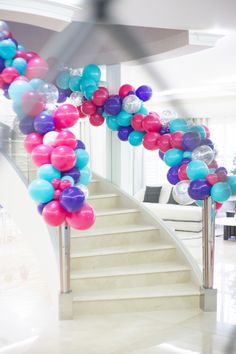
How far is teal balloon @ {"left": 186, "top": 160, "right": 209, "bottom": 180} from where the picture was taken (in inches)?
94.3

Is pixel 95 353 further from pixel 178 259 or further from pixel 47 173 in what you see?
pixel 178 259

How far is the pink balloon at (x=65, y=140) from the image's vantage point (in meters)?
2.15

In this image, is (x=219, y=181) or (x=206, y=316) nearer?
(x=219, y=181)

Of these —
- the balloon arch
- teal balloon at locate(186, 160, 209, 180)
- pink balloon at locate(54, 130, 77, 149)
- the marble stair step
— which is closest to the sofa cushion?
the marble stair step

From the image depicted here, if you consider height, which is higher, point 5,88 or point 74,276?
point 5,88

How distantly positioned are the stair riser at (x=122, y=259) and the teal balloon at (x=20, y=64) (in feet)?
4.32

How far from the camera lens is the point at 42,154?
215 cm

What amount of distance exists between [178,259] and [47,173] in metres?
1.46

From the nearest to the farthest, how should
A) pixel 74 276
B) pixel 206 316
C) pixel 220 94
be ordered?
pixel 206 316, pixel 74 276, pixel 220 94

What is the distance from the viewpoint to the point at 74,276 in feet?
9.52

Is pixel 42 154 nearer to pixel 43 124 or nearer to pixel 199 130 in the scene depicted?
pixel 43 124

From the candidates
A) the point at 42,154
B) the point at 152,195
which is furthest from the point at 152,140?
the point at 152,195

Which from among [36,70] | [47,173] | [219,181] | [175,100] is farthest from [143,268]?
[175,100]

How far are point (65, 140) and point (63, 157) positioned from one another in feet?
0.35
